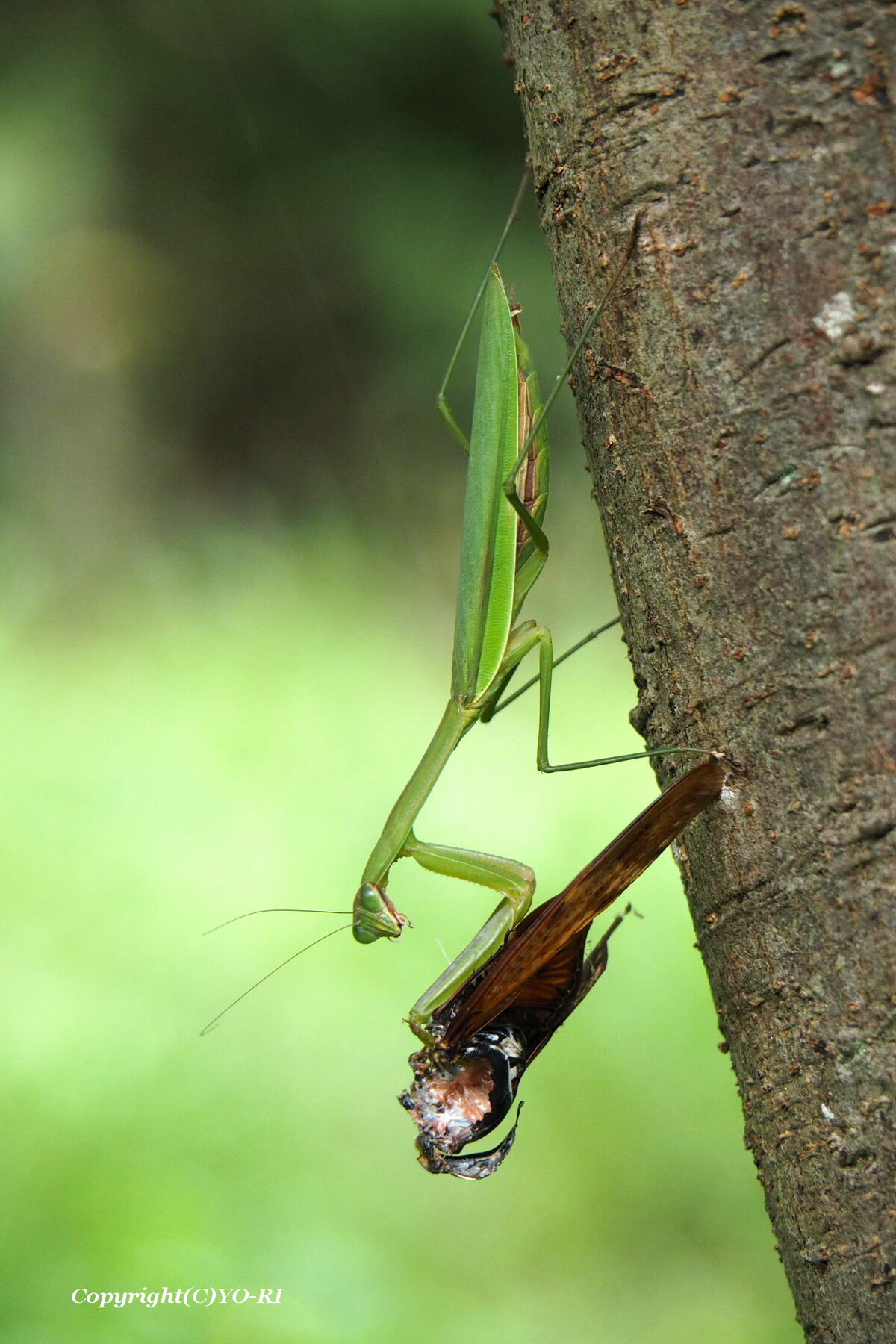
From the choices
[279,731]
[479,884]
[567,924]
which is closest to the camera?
[567,924]

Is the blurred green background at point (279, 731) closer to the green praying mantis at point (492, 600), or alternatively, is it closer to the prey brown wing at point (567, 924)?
the green praying mantis at point (492, 600)

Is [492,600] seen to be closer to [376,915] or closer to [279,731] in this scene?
[376,915]

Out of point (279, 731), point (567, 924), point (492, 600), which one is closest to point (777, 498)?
point (567, 924)

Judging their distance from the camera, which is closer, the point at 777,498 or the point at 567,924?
the point at 777,498
